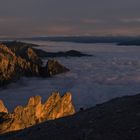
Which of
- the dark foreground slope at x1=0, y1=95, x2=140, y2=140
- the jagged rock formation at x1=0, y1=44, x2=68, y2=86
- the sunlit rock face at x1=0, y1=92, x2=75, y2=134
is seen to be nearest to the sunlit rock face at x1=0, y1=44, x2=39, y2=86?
the jagged rock formation at x1=0, y1=44, x2=68, y2=86

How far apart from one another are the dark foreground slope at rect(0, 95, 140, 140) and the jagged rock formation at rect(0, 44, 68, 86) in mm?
62685

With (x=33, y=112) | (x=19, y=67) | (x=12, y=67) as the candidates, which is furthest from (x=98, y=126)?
(x=19, y=67)

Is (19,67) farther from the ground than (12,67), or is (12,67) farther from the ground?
(12,67)

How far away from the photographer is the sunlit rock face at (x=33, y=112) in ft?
102

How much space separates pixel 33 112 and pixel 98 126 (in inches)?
738

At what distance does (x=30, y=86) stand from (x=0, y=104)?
50.4m

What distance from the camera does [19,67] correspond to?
95125 millimetres

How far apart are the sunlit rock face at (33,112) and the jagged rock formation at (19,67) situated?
4287 cm

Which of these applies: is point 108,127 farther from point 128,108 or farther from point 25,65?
point 25,65

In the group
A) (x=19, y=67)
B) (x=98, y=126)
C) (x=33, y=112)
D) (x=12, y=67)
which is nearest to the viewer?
(x=98, y=126)

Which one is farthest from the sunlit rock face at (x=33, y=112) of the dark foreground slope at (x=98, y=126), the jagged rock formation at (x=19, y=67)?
the jagged rock formation at (x=19, y=67)

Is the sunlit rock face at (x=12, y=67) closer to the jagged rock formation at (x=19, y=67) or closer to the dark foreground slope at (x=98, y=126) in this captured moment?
the jagged rock formation at (x=19, y=67)

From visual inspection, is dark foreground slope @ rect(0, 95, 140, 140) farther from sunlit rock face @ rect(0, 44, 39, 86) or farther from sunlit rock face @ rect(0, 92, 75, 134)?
sunlit rock face @ rect(0, 44, 39, 86)

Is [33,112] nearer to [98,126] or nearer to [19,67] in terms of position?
[98,126]
